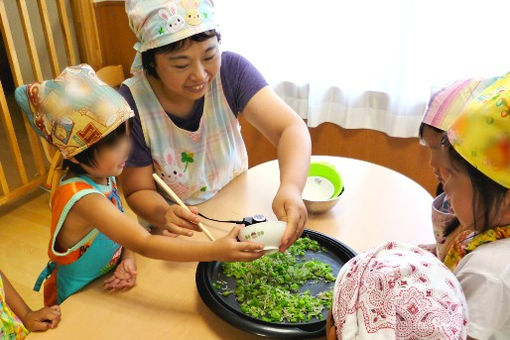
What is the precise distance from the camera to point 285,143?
51.7 inches

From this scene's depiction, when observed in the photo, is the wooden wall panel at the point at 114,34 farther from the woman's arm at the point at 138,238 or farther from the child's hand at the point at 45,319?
the child's hand at the point at 45,319

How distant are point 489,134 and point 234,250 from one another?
21.1 inches

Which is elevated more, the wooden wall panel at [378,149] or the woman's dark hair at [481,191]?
the woman's dark hair at [481,191]

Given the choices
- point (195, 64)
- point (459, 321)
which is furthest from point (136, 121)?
point (459, 321)

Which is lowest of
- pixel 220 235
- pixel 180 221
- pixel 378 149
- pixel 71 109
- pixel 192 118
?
pixel 378 149

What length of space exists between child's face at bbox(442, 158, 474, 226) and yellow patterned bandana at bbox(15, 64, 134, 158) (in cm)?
75

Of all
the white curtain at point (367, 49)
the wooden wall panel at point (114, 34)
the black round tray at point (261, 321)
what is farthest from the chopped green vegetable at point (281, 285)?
the wooden wall panel at point (114, 34)

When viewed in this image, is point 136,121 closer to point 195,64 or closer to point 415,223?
point 195,64

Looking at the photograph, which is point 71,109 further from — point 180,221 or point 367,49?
point 367,49

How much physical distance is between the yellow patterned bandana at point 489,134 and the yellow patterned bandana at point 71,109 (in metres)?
0.76

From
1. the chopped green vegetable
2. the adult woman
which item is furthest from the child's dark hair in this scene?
the chopped green vegetable

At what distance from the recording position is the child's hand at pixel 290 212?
0.96m

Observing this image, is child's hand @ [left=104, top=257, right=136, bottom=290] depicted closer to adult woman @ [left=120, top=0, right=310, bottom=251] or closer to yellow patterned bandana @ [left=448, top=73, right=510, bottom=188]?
adult woman @ [left=120, top=0, right=310, bottom=251]

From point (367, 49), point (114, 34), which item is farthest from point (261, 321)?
point (114, 34)
